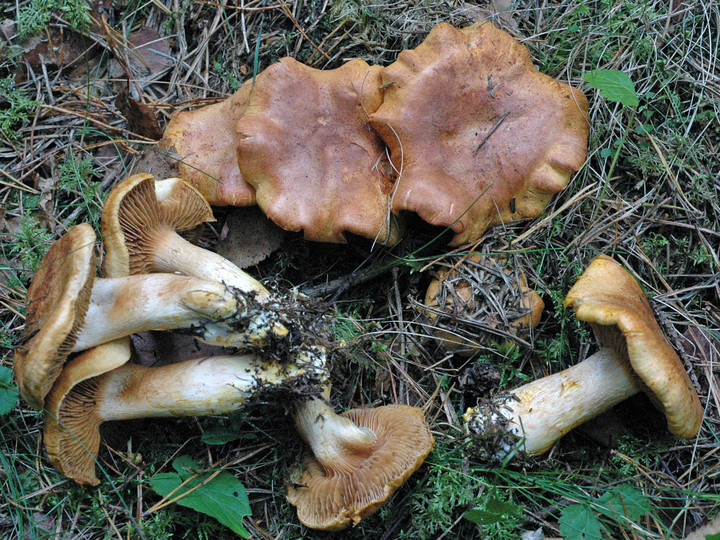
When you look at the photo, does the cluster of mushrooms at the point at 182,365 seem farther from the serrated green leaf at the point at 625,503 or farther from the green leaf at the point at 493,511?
the serrated green leaf at the point at 625,503

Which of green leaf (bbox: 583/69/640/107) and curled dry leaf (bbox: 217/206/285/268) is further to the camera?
curled dry leaf (bbox: 217/206/285/268)

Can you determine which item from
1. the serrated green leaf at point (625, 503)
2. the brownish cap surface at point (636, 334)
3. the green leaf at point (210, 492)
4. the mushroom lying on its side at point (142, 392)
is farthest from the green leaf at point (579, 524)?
the green leaf at point (210, 492)

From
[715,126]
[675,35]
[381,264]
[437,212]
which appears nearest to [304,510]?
[381,264]

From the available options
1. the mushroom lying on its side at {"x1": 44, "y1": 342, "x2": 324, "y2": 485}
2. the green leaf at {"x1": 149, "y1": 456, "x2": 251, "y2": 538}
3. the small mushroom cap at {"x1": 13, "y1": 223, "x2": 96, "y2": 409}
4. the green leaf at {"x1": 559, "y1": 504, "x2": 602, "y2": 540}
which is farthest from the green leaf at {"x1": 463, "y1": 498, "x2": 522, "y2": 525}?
the small mushroom cap at {"x1": 13, "y1": 223, "x2": 96, "y2": 409}

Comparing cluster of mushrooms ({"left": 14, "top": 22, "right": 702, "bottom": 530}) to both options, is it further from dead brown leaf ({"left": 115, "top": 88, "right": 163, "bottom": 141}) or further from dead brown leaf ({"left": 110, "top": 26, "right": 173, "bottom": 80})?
dead brown leaf ({"left": 110, "top": 26, "right": 173, "bottom": 80})

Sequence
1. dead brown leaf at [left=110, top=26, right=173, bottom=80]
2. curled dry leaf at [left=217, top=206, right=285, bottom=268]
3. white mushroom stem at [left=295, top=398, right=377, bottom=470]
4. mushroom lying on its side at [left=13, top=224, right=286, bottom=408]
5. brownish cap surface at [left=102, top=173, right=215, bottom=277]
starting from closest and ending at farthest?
mushroom lying on its side at [left=13, top=224, right=286, bottom=408] < brownish cap surface at [left=102, top=173, right=215, bottom=277] < white mushroom stem at [left=295, top=398, right=377, bottom=470] < curled dry leaf at [left=217, top=206, right=285, bottom=268] < dead brown leaf at [left=110, top=26, right=173, bottom=80]

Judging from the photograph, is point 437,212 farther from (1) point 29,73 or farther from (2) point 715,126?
(1) point 29,73
